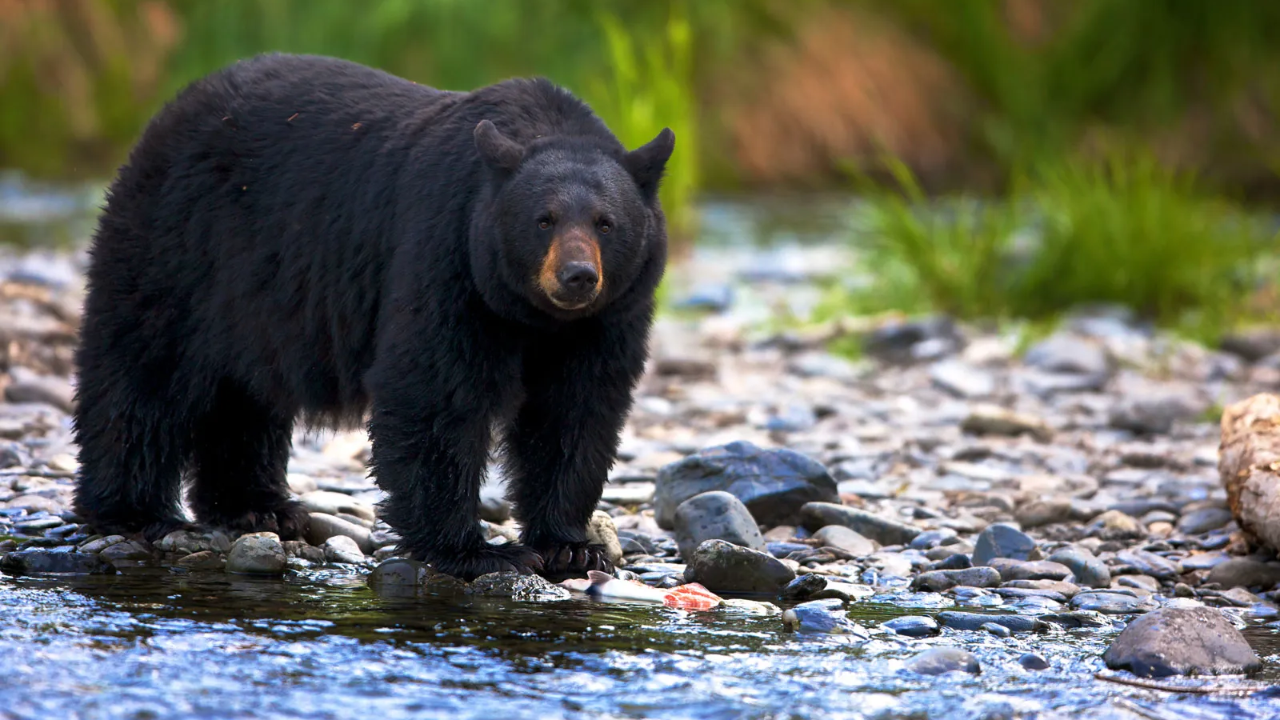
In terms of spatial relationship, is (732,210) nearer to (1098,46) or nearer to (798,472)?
(1098,46)

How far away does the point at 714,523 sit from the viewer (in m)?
4.74

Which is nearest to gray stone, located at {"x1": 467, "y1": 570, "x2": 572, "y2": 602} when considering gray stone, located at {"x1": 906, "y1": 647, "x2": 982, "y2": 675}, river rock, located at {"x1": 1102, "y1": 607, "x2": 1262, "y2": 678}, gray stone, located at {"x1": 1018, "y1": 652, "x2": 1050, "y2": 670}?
gray stone, located at {"x1": 906, "y1": 647, "x2": 982, "y2": 675}

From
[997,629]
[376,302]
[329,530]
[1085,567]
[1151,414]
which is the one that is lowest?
[997,629]

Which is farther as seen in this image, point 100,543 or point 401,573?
point 100,543

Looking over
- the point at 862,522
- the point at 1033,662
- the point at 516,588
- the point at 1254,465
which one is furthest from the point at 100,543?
the point at 1254,465

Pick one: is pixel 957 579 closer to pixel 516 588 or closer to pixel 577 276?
pixel 516 588

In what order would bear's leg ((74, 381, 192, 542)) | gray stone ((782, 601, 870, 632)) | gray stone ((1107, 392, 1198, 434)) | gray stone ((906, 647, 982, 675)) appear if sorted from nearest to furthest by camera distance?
gray stone ((906, 647, 982, 675)) → gray stone ((782, 601, 870, 632)) → bear's leg ((74, 381, 192, 542)) → gray stone ((1107, 392, 1198, 434))

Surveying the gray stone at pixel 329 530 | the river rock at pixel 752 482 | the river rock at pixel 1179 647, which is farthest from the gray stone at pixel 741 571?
the gray stone at pixel 329 530

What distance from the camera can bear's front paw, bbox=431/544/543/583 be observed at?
14.2 ft

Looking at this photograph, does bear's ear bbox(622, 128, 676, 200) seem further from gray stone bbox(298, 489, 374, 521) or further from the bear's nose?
gray stone bbox(298, 489, 374, 521)

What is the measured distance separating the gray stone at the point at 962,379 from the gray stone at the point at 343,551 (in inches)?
152

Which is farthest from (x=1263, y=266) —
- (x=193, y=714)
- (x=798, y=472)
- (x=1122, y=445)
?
(x=193, y=714)

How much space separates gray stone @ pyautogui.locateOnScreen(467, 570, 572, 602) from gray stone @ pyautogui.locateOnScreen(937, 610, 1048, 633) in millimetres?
1014

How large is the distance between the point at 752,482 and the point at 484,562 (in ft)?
3.81
